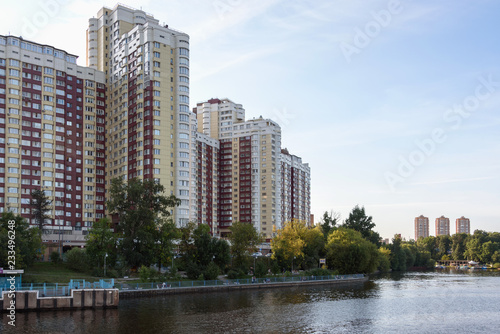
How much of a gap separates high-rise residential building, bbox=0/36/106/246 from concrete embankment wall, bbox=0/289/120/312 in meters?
62.9

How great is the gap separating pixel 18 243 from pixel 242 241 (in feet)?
154

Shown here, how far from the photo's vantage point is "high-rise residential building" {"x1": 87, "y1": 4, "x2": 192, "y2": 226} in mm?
129125

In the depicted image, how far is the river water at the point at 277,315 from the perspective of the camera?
55375 millimetres

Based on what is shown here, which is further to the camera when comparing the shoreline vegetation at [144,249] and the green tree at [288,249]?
the green tree at [288,249]

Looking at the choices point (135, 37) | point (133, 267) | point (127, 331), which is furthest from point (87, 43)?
point (127, 331)

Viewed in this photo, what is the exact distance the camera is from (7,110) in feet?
432

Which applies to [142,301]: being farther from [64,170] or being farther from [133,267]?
[64,170]

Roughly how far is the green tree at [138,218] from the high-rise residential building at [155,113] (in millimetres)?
27752

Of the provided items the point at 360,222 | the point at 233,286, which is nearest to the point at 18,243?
the point at 233,286

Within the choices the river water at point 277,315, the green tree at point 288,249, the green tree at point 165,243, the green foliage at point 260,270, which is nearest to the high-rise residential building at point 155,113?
the green tree at point 288,249

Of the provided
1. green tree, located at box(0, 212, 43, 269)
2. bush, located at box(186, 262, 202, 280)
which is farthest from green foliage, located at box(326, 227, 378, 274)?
green tree, located at box(0, 212, 43, 269)

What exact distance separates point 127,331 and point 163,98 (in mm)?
86720

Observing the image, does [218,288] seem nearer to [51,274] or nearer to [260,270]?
[260,270]

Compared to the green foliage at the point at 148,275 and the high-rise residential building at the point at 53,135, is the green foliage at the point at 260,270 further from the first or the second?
the high-rise residential building at the point at 53,135
